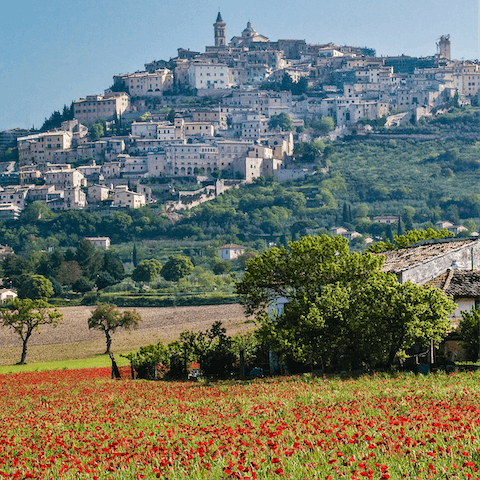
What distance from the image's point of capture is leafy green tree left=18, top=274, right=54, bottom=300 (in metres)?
78.3

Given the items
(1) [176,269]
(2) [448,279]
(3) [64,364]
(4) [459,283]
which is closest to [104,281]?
(1) [176,269]

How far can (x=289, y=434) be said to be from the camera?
11391mm

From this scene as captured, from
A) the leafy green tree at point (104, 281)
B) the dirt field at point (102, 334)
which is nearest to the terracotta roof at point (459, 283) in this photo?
the dirt field at point (102, 334)

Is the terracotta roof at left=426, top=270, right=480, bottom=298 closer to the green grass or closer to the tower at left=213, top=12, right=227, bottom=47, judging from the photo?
the green grass

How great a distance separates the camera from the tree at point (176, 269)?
8850cm

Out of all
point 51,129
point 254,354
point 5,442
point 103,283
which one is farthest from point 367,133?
point 5,442

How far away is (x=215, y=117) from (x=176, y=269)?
59.8 m

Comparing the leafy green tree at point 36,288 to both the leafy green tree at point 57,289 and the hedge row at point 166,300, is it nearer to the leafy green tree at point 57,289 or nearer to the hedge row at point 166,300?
the leafy green tree at point 57,289

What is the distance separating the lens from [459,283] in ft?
83.0

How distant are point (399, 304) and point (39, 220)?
104m

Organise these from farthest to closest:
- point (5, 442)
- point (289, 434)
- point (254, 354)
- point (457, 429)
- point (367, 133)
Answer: point (367, 133) → point (254, 354) → point (5, 442) → point (289, 434) → point (457, 429)

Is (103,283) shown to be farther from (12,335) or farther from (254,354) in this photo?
(254,354)

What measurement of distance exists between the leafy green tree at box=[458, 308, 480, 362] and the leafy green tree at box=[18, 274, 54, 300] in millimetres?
60635

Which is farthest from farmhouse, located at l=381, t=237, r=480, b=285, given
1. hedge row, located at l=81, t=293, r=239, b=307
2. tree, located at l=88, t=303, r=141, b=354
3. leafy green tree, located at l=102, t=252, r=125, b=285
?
leafy green tree, located at l=102, t=252, r=125, b=285
